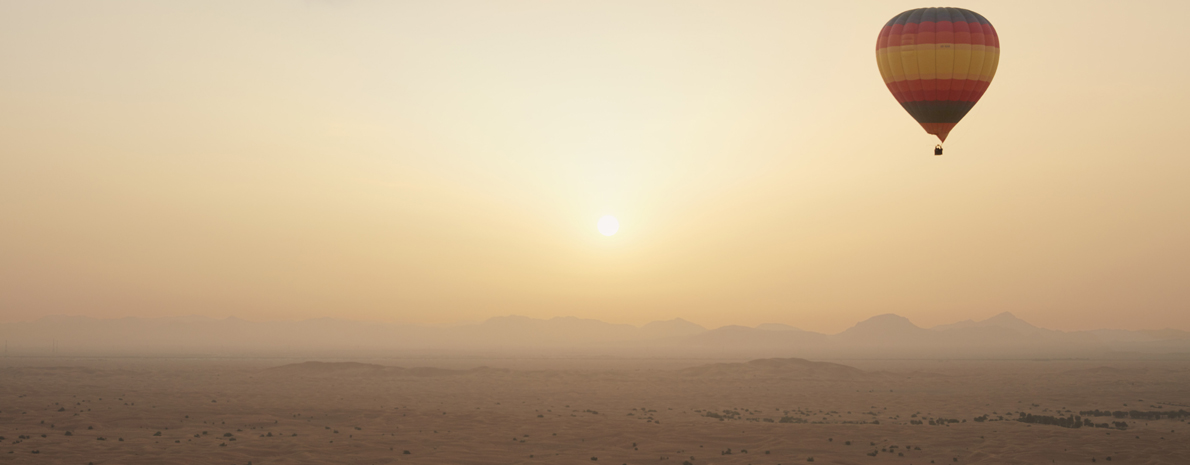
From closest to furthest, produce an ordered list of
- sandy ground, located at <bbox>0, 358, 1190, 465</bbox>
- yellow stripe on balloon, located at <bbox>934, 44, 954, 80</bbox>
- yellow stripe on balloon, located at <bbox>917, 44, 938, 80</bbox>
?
sandy ground, located at <bbox>0, 358, 1190, 465</bbox>, yellow stripe on balloon, located at <bbox>934, 44, 954, 80</bbox>, yellow stripe on balloon, located at <bbox>917, 44, 938, 80</bbox>

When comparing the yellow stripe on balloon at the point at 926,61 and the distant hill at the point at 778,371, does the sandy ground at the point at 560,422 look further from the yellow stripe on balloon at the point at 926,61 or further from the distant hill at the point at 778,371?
the yellow stripe on balloon at the point at 926,61

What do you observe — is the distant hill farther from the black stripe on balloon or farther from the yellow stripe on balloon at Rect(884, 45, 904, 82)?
the yellow stripe on balloon at Rect(884, 45, 904, 82)

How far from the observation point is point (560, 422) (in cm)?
4122

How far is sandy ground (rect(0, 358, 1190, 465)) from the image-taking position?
29.9 metres

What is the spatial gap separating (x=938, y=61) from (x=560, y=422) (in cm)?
2354

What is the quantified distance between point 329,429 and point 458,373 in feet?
173

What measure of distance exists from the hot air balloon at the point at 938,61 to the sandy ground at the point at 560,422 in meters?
14.3

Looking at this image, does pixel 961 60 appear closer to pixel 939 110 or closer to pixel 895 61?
pixel 939 110

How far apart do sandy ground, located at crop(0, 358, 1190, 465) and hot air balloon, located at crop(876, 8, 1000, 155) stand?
14269 mm

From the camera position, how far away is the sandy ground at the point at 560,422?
2988 cm

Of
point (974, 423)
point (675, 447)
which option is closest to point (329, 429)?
point (675, 447)

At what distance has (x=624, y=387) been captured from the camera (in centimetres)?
7269

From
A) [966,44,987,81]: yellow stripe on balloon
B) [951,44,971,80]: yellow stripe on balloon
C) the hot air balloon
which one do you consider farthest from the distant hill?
[951,44,971,80]: yellow stripe on balloon

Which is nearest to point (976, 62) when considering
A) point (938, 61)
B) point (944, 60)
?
point (944, 60)
